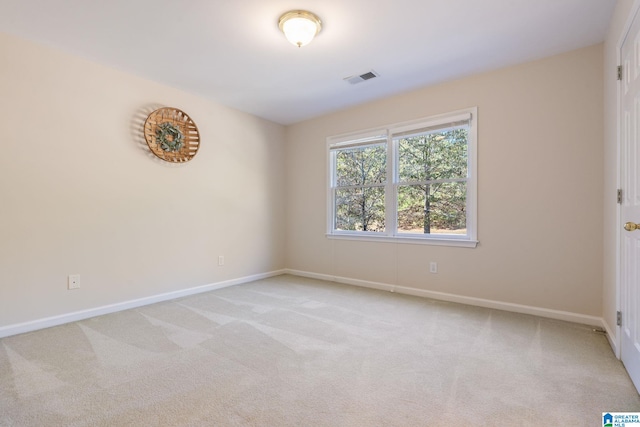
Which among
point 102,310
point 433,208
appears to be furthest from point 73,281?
point 433,208

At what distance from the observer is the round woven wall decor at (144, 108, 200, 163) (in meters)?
3.34

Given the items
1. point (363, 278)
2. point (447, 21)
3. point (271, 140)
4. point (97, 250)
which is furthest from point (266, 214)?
point (447, 21)

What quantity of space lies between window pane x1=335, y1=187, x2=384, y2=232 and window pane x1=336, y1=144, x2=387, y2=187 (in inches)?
5.1

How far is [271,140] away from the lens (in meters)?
4.82

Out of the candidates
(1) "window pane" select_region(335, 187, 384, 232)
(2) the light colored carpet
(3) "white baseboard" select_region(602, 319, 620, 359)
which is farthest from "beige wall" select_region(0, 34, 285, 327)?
(3) "white baseboard" select_region(602, 319, 620, 359)

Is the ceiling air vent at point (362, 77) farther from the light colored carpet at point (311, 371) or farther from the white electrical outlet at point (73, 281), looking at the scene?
the white electrical outlet at point (73, 281)

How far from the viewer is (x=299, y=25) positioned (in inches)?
90.2

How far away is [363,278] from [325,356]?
6.96 feet

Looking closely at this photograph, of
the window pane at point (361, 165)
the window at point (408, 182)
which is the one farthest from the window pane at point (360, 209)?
the window pane at point (361, 165)

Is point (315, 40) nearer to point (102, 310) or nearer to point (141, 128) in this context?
point (141, 128)

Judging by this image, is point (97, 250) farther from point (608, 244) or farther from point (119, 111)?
point (608, 244)

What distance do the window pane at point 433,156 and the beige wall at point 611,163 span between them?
3.84ft

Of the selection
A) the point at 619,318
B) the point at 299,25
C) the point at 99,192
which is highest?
the point at 299,25

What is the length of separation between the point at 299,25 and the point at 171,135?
6.64 ft
